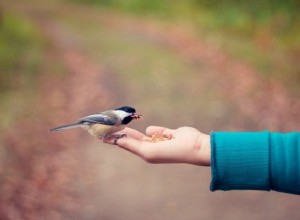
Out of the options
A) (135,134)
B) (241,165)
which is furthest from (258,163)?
(135,134)

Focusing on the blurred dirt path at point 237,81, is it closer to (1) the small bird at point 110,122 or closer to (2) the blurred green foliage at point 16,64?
(2) the blurred green foliage at point 16,64

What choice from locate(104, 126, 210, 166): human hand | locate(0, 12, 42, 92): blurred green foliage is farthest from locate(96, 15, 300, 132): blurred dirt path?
locate(104, 126, 210, 166): human hand

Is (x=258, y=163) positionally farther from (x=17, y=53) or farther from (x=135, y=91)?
(x=17, y=53)

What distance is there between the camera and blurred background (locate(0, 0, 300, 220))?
1.65m

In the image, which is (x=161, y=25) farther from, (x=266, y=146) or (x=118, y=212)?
(x=266, y=146)

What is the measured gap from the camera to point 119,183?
1.68 metres

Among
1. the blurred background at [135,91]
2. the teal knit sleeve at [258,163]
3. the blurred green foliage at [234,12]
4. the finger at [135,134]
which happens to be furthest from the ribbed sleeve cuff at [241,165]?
the blurred green foliage at [234,12]

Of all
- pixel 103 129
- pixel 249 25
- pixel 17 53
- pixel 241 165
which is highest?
pixel 249 25

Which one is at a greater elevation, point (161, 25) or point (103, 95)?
point (161, 25)

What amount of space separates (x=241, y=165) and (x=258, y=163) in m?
0.03

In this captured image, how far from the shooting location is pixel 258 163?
2.71 ft

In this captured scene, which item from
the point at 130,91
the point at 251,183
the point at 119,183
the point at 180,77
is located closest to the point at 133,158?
the point at 119,183

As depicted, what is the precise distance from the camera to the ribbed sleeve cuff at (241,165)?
0.82 metres

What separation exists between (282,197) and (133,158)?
1.88 feet
